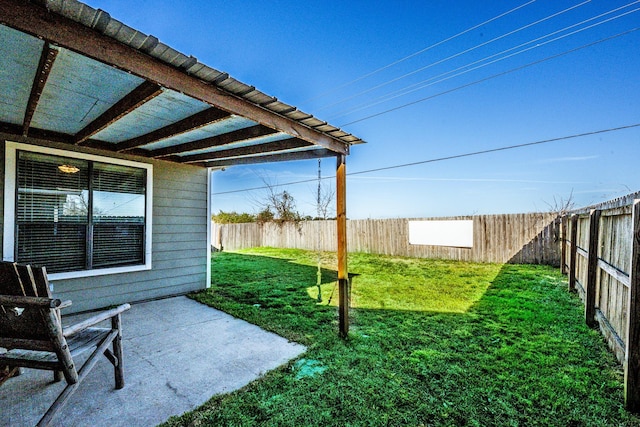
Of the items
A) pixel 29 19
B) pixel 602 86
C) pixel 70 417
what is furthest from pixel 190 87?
pixel 602 86

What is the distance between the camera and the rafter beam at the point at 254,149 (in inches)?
129

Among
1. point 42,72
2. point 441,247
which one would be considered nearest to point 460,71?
point 441,247

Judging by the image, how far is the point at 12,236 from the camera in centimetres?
361

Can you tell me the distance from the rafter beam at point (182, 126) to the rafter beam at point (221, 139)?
0.44m

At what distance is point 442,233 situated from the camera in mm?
10008

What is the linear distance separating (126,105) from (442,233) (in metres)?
9.73

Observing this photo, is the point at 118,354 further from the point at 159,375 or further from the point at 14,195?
the point at 14,195

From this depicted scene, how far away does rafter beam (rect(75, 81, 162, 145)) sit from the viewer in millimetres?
2215

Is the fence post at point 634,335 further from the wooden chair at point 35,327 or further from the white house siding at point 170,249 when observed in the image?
the white house siding at point 170,249

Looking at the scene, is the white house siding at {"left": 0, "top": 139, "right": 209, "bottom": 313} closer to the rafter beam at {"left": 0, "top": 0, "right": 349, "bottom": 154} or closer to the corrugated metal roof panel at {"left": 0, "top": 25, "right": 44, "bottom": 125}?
the corrugated metal roof panel at {"left": 0, "top": 25, "right": 44, "bottom": 125}

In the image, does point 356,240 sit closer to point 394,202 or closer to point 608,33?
point 394,202

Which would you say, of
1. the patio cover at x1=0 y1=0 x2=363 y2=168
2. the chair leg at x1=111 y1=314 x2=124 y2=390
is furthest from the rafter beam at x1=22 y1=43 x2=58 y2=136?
the chair leg at x1=111 y1=314 x2=124 y2=390

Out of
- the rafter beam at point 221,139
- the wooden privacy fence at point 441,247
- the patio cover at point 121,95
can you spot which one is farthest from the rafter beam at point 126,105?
the wooden privacy fence at point 441,247

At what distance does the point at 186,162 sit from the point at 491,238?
352 inches
